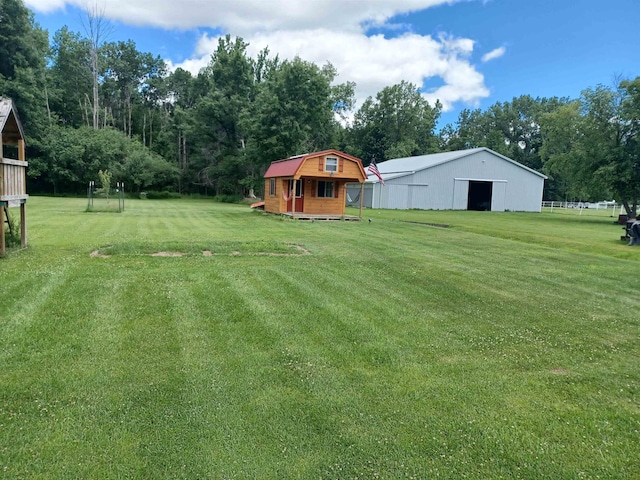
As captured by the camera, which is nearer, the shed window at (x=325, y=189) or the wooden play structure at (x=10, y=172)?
the wooden play structure at (x=10, y=172)

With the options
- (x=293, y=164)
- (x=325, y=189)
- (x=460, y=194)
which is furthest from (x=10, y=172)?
(x=460, y=194)

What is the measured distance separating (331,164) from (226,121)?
2346cm

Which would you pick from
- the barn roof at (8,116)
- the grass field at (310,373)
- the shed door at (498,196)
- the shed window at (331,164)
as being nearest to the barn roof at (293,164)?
the shed window at (331,164)

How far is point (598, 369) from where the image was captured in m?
4.18

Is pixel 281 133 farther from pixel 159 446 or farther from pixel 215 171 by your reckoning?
pixel 159 446

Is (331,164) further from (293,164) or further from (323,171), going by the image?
(293,164)

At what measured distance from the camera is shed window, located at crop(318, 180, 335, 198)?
2209 cm

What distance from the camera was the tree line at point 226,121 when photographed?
2856 centimetres

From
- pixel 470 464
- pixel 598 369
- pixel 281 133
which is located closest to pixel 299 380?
pixel 470 464

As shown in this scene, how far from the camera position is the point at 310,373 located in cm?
391

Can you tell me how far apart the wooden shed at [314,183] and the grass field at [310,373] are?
508 inches

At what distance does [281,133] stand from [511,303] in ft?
97.5

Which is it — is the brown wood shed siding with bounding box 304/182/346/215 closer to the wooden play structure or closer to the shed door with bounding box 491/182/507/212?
the wooden play structure

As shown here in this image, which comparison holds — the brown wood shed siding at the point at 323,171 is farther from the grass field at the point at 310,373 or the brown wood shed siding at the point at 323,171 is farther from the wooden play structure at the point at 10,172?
the grass field at the point at 310,373
